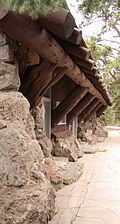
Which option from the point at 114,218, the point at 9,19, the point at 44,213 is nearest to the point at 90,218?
the point at 114,218

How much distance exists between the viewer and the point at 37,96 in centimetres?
309

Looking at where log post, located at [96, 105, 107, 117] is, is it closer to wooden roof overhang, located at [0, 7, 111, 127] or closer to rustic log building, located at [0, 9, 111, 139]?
rustic log building, located at [0, 9, 111, 139]

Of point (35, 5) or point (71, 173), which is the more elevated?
point (35, 5)

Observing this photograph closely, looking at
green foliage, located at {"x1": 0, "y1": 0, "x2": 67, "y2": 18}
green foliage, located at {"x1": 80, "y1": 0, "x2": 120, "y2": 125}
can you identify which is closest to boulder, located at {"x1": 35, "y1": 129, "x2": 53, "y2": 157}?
green foliage, located at {"x1": 80, "y1": 0, "x2": 120, "y2": 125}

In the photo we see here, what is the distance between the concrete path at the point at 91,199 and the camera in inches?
103

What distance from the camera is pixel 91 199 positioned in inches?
126

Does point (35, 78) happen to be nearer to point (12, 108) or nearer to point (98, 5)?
point (12, 108)

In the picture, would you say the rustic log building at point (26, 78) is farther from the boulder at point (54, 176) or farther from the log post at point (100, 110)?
the log post at point (100, 110)

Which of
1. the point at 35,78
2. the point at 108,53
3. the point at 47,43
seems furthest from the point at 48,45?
the point at 108,53

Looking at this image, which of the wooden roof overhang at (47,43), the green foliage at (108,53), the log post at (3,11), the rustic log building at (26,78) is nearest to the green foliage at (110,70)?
the green foliage at (108,53)

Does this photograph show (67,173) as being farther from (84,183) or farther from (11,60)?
(11,60)

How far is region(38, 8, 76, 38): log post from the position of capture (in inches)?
69.6

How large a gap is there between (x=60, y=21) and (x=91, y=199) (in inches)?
104

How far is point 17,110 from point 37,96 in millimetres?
907
